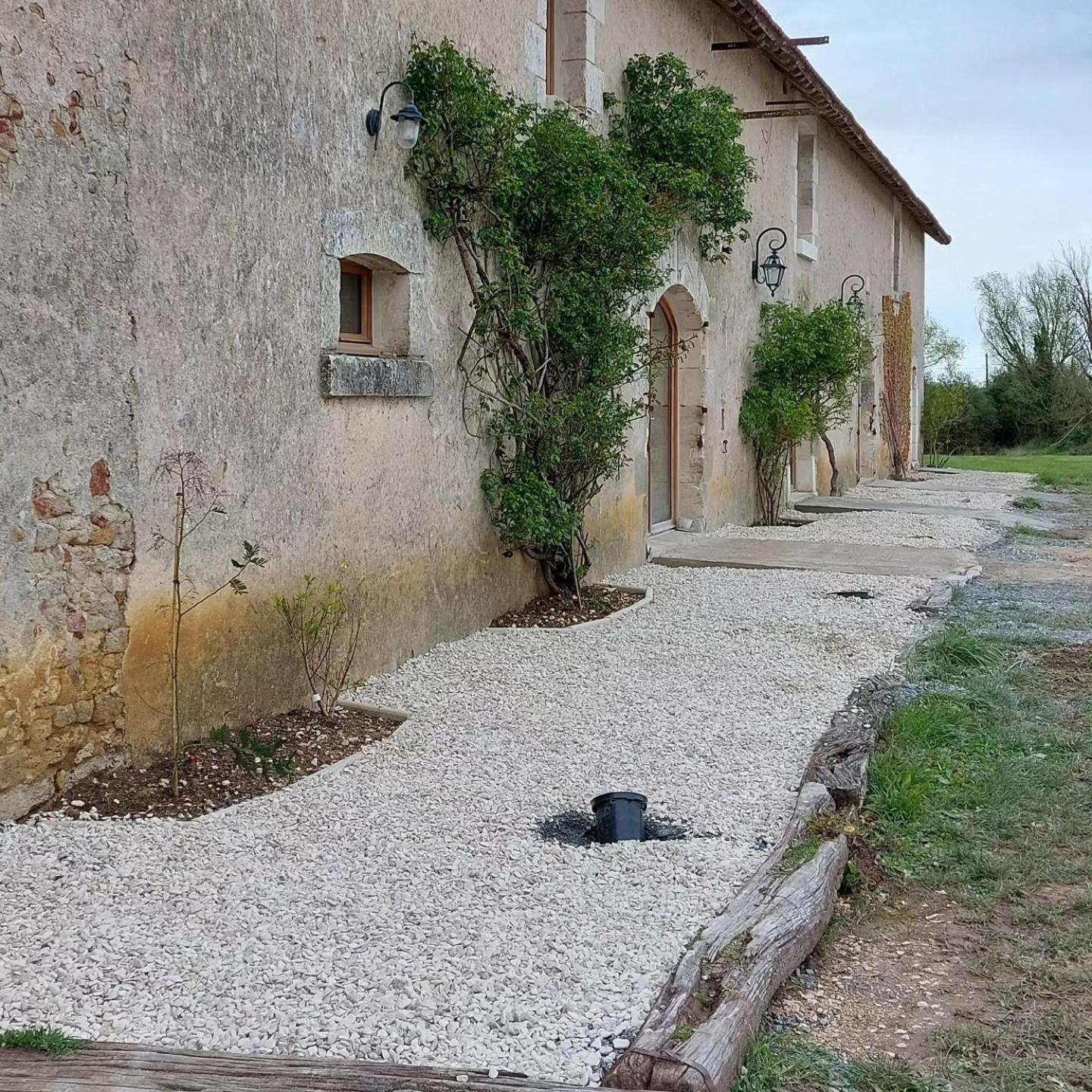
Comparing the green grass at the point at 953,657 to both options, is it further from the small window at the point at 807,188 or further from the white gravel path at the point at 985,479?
the white gravel path at the point at 985,479

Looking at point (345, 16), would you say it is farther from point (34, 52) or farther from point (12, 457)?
point (12, 457)

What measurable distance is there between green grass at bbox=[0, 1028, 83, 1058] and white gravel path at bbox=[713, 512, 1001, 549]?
Result: 9378mm

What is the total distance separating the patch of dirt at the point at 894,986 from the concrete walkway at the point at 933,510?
1027 cm

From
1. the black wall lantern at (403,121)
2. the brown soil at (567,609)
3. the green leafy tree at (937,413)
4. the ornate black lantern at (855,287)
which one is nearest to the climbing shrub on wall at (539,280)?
the brown soil at (567,609)

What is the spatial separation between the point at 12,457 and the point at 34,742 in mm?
950

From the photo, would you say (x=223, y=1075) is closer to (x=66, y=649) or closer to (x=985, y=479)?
(x=66, y=649)

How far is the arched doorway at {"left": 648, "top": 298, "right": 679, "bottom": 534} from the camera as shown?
11289 millimetres

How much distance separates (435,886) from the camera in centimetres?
353

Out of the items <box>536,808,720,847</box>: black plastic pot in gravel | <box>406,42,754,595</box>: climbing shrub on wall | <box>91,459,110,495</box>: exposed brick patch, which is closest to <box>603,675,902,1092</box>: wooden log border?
<box>536,808,720,847</box>: black plastic pot in gravel

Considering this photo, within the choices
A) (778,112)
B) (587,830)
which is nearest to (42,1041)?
(587,830)

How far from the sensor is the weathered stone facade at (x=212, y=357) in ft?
13.1

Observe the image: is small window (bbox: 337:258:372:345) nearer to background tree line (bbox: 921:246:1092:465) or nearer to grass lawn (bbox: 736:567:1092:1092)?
grass lawn (bbox: 736:567:1092:1092)

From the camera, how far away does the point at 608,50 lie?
898 centimetres

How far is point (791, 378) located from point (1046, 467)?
561 inches
